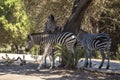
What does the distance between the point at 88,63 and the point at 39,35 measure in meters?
2.84

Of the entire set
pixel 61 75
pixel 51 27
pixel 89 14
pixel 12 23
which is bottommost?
pixel 61 75

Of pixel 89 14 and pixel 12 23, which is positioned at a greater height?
pixel 12 23

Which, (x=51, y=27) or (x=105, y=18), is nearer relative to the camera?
(x=51, y=27)

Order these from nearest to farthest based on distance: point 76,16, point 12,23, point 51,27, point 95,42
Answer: point 51,27, point 95,42, point 76,16, point 12,23

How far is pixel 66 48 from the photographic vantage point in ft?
47.4

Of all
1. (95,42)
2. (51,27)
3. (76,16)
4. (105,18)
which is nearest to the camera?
(51,27)

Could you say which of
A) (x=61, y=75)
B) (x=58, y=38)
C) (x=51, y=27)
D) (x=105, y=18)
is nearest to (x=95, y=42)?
(x=58, y=38)

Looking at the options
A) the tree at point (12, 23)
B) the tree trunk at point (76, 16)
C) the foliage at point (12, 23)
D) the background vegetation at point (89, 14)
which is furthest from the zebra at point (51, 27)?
the foliage at point (12, 23)

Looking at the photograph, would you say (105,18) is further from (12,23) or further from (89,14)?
(12,23)

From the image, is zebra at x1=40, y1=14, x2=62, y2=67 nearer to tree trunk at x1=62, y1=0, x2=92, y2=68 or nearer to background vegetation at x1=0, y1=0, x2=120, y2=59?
tree trunk at x1=62, y1=0, x2=92, y2=68

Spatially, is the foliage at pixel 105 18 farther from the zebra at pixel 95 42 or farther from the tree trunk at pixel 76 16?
the zebra at pixel 95 42

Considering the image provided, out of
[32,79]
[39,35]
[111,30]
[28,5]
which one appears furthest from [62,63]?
[111,30]

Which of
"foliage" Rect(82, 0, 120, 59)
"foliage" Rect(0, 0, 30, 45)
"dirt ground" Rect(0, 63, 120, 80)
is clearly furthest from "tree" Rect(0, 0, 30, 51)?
"dirt ground" Rect(0, 63, 120, 80)

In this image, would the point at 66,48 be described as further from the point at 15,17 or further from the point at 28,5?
the point at 15,17
